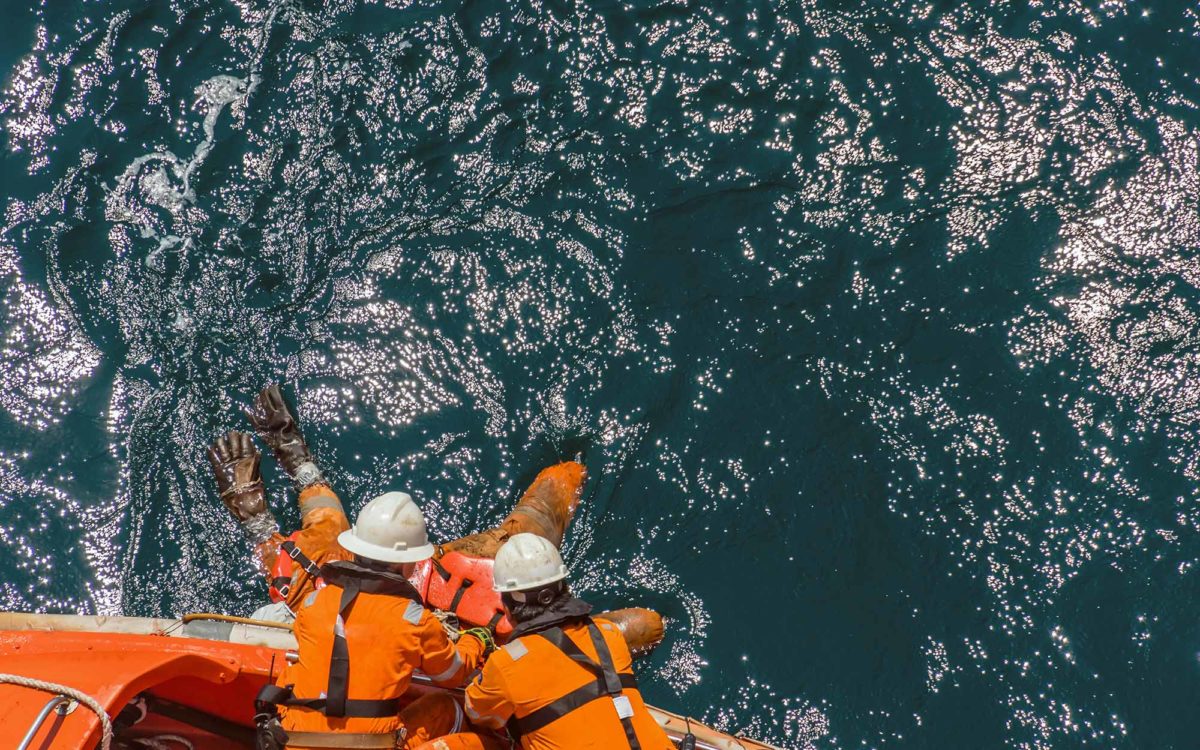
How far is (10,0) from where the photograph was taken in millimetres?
8008

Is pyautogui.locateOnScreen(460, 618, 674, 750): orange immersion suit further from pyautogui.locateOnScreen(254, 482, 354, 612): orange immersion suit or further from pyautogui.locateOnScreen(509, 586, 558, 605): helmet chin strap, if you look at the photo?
pyautogui.locateOnScreen(254, 482, 354, 612): orange immersion suit

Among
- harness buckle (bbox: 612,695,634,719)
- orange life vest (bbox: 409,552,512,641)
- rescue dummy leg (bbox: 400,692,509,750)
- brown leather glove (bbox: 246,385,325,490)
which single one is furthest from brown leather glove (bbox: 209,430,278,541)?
harness buckle (bbox: 612,695,634,719)

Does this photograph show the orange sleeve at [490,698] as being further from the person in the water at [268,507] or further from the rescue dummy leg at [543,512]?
the person in the water at [268,507]

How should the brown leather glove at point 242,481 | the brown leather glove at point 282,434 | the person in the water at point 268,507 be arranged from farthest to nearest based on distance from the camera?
the brown leather glove at point 282,434, the brown leather glove at point 242,481, the person in the water at point 268,507

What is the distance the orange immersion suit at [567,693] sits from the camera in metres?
4.28

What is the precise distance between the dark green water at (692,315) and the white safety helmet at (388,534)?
1.83 metres

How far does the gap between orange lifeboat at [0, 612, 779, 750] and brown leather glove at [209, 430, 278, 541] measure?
1.08m

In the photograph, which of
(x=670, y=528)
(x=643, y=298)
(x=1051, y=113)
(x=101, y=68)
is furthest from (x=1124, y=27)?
(x=101, y=68)

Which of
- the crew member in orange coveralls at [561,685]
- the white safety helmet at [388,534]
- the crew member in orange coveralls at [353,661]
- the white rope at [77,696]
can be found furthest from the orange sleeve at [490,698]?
the white rope at [77,696]

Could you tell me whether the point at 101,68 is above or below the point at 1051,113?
below

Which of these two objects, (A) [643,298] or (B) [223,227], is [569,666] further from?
(B) [223,227]

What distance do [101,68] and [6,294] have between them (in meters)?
2.18

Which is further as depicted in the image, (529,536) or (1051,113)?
(1051,113)

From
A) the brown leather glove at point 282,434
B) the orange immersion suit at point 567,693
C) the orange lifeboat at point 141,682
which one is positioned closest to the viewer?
the orange lifeboat at point 141,682
